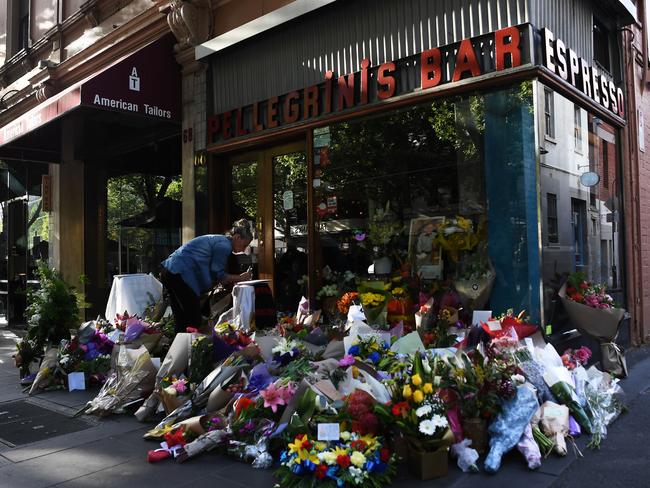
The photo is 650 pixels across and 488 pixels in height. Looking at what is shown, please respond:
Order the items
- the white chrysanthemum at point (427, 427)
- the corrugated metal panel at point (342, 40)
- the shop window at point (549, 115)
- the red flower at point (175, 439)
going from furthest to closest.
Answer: the corrugated metal panel at point (342, 40)
the shop window at point (549, 115)
the red flower at point (175, 439)
the white chrysanthemum at point (427, 427)

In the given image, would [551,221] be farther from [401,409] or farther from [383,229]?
[401,409]

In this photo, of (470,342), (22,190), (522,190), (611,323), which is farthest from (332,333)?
(22,190)

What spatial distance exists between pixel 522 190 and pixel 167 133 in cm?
584

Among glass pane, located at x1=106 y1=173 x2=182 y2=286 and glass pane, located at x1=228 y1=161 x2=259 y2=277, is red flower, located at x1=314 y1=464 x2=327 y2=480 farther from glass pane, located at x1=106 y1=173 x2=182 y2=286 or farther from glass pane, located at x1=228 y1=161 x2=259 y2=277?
glass pane, located at x1=106 y1=173 x2=182 y2=286

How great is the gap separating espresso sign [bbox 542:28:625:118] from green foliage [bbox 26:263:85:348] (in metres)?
5.78

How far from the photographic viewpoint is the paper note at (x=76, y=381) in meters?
5.95

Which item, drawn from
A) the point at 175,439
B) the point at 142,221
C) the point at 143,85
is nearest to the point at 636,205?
the point at 175,439

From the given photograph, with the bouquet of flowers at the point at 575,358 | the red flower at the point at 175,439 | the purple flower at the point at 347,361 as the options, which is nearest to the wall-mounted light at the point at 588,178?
the bouquet of flowers at the point at 575,358

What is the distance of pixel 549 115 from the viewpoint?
5.46m

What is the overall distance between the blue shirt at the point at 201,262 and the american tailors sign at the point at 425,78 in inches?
76.5

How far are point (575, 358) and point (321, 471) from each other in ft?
9.69

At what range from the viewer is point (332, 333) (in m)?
4.95

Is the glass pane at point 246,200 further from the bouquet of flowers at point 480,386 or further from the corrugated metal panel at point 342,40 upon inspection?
the bouquet of flowers at point 480,386

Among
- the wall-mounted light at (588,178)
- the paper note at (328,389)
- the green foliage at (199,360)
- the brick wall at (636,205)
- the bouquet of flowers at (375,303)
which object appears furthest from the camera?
the brick wall at (636,205)
